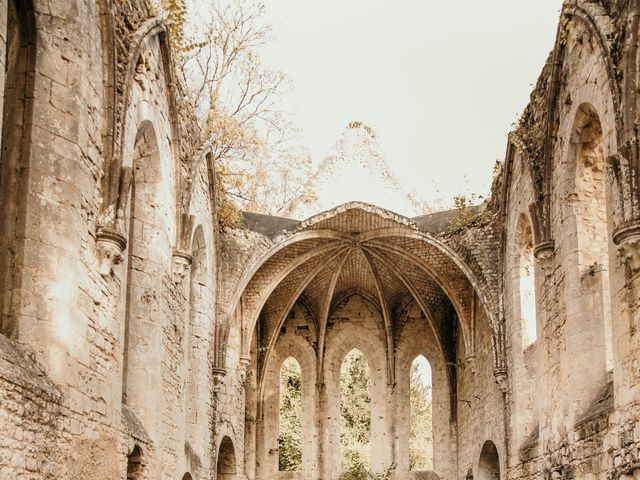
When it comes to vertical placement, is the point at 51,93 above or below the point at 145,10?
below

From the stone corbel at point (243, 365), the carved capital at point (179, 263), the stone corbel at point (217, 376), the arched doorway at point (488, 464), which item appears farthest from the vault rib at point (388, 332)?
the carved capital at point (179, 263)

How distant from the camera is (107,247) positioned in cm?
828

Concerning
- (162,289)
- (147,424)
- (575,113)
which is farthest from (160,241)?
(575,113)

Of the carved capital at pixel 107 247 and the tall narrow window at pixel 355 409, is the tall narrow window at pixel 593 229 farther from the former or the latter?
the tall narrow window at pixel 355 409

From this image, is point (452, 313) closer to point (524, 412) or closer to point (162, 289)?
point (524, 412)

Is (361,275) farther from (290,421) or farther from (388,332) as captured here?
(290,421)

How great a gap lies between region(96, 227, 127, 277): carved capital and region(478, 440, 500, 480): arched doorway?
994 cm

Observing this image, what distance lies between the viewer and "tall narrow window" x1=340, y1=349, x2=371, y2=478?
25.2 m

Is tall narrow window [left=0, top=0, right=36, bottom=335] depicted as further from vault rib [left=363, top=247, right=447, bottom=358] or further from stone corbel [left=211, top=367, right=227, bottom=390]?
vault rib [left=363, top=247, right=447, bottom=358]

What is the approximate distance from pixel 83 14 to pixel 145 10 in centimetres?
229

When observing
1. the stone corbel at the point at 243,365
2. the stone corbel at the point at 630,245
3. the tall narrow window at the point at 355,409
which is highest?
the tall narrow window at the point at 355,409

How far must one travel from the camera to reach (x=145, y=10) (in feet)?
33.4

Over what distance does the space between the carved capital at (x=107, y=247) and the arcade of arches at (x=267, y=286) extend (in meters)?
0.03

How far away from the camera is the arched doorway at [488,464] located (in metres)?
16.8
